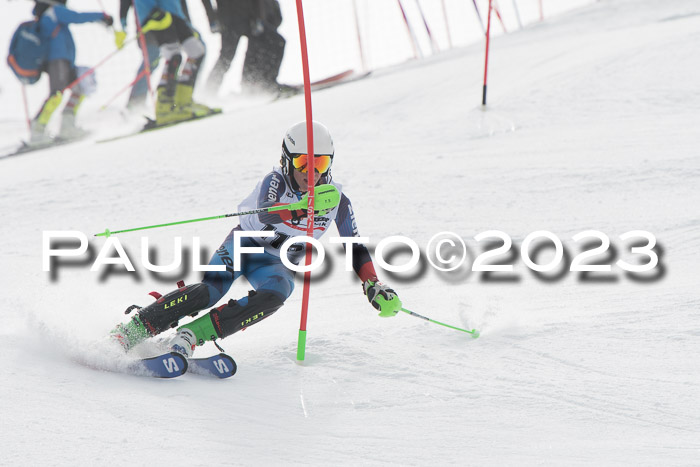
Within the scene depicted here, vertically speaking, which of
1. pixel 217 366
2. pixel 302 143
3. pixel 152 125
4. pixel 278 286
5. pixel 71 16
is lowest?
pixel 217 366

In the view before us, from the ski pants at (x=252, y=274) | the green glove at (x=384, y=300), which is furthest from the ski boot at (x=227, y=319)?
the green glove at (x=384, y=300)

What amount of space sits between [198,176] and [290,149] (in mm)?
4139

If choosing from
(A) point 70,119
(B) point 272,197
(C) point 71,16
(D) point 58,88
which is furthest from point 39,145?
(B) point 272,197

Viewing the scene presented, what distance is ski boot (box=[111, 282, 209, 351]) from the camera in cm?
349

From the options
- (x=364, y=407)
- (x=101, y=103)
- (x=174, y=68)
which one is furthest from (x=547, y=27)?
(x=364, y=407)

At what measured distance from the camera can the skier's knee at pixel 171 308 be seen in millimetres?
3521

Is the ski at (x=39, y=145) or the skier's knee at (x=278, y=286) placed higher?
the ski at (x=39, y=145)

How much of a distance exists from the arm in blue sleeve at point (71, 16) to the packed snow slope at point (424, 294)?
1.81m

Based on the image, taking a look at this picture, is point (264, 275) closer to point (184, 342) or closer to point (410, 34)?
point (184, 342)

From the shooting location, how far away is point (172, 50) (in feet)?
33.1

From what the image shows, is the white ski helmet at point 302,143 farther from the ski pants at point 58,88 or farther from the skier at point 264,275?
the ski pants at point 58,88

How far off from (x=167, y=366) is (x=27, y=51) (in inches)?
329

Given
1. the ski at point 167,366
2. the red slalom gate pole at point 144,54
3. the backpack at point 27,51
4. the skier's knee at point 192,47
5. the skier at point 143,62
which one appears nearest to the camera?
the ski at point 167,366

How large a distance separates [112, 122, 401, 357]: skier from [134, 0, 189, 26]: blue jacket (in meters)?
7.00
